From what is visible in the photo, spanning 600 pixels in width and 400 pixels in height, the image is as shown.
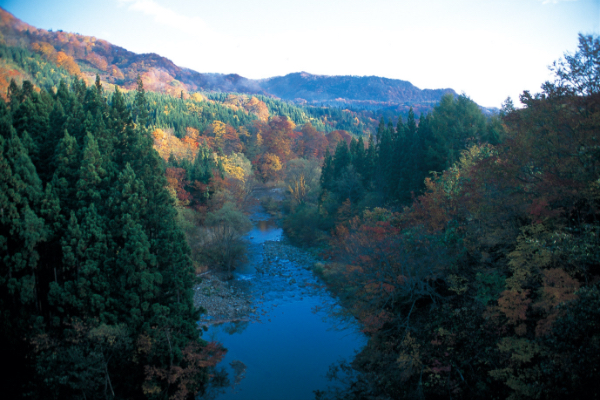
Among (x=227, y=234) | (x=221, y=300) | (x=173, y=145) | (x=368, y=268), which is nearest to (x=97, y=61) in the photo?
(x=173, y=145)

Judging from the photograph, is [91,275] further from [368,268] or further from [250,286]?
[250,286]

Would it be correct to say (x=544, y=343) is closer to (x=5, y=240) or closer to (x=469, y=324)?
(x=469, y=324)

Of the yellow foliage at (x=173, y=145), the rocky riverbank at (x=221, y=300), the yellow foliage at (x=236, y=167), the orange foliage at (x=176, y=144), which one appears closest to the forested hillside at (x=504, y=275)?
the rocky riverbank at (x=221, y=300)

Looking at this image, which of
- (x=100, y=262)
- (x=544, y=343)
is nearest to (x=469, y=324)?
(x=544, y=343)

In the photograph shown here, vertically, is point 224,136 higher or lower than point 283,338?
higher

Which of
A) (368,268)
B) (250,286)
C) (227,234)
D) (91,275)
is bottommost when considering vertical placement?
(250,286)

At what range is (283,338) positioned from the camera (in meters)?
22.5

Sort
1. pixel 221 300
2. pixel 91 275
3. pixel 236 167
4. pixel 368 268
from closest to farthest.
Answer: pixel 91 275, pixel 368 268, pixel 221 300, pixel 236 167

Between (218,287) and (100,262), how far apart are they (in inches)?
594

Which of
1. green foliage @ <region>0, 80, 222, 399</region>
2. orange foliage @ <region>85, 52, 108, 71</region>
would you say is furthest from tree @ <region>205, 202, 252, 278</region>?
orange foliage @ <region>85, 52, 108, 71</region>

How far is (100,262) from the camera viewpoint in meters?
16.0

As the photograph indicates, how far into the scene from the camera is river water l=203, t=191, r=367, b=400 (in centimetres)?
1806

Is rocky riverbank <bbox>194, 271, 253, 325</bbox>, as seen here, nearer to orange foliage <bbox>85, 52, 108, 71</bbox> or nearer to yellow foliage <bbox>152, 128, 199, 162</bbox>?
yellow foliage <bbox>152, 128, 199, 162</bbox>

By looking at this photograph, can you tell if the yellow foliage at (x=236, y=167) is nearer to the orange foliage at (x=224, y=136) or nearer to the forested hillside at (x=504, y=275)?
the orange foliage at (x=224, y=136)
